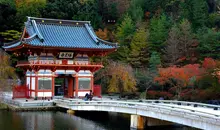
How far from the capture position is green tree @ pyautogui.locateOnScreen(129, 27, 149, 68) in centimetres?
5022

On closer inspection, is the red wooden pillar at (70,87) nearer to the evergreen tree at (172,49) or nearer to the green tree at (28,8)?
the evergreen tree at (172,49)

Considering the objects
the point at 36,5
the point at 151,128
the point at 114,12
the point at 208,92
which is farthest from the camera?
the point at 114,12

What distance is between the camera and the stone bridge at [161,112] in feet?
57.4

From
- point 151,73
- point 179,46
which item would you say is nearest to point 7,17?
point 151,73

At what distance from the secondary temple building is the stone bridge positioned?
14.2ft

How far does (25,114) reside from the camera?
92.2 feet

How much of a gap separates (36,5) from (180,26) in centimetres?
2441

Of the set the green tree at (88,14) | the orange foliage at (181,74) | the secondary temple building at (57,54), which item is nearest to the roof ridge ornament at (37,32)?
the secondary temple building at (57,54)

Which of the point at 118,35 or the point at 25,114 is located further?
the point at 118,35

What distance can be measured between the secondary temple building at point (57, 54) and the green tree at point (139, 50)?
42.7 feet

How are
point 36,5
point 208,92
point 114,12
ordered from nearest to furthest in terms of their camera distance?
1. point 208,92
2. point 36,5
3. point 114,12

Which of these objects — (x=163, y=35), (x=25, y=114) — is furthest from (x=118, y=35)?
(x=25, y=114)

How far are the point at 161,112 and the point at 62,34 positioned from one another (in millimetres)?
19396

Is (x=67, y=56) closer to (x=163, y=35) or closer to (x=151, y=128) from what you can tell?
(x=151, y=128)
